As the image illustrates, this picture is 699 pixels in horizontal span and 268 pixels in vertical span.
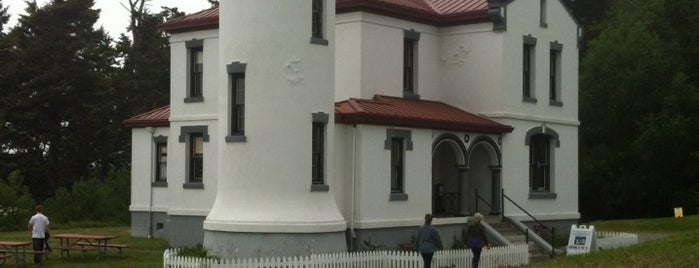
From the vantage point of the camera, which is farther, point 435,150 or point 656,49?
point 656,49

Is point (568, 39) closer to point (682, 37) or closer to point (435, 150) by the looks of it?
point (435, 150)

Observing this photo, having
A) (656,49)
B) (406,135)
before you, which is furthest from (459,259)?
(656,49)

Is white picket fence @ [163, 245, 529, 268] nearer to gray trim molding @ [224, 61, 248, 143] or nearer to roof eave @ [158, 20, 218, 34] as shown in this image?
gray trim molding @ [224, 61, 248, 143]

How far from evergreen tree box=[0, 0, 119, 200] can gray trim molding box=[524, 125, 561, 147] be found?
103 feet

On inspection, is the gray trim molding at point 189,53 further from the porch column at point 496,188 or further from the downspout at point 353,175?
the porch column at point 496,188

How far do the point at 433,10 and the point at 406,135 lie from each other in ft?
21.6

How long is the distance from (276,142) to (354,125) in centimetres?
281

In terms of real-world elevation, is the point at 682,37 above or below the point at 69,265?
above

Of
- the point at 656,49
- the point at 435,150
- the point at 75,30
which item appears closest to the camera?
the point at 435,150

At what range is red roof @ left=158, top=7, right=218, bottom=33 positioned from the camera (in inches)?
1492

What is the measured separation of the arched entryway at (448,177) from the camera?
35.4m

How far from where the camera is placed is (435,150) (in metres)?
35.3

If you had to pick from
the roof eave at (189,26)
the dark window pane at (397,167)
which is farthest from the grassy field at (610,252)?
the roof eave at (189,26)

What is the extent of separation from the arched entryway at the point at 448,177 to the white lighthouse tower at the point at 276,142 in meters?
6.17
